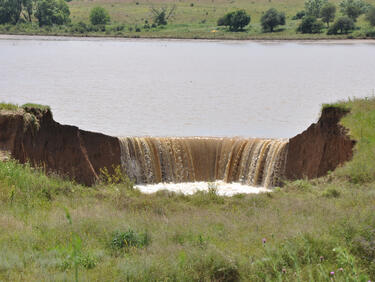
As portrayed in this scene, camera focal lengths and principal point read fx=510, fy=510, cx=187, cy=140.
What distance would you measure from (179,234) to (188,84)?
37.2 meters

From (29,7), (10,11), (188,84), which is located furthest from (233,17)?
(188,84)

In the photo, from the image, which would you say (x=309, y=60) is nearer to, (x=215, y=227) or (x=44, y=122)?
(x=44, y=122)

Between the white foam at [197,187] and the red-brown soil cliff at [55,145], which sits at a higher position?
the red-brown soil cliff at [55,145]

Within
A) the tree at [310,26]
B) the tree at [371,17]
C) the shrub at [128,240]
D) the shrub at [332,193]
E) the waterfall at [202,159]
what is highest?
the tree at [371,17]

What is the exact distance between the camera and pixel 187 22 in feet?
330

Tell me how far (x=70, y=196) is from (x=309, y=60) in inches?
2050

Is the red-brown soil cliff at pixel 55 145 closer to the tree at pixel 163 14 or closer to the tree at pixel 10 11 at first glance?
the tree at pixel 163 14

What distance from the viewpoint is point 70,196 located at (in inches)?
516

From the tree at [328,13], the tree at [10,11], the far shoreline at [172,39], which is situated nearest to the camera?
the far shoreline at [172,39]

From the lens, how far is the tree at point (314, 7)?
318 feet

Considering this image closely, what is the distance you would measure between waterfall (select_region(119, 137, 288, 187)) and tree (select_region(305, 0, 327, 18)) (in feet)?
263

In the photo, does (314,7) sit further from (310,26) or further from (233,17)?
(233,17)

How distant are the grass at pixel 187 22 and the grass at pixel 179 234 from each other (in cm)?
7470


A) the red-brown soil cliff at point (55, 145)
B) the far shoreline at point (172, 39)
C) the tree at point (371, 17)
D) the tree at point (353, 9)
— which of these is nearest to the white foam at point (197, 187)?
the red-brown soil cliff at point (55, 145)
